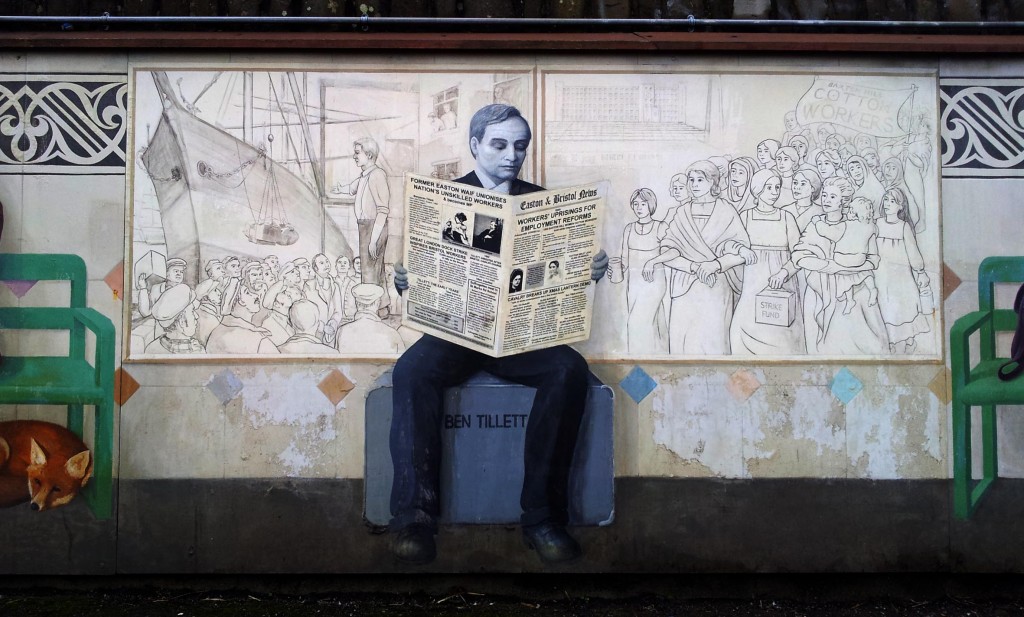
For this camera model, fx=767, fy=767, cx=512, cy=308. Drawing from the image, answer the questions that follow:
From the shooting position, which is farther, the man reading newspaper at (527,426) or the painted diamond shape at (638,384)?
the painted diamond shape at (638,384)

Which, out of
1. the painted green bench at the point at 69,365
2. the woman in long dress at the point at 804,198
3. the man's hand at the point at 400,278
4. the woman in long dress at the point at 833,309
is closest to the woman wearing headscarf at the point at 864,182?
the woman in long dress at the point at 804,198

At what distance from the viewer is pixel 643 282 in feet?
16.8

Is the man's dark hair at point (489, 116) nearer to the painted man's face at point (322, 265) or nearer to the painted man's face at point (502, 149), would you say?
the painted man's face at point (502, 149)

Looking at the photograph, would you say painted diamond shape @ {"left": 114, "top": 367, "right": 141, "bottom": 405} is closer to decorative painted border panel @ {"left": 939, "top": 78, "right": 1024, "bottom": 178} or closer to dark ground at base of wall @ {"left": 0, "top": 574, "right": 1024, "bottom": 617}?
dark ground at base of wall @ {"left": 0, "top": 574, "right": 1024, "bottom": 617}

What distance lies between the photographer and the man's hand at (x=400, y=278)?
16.6ft

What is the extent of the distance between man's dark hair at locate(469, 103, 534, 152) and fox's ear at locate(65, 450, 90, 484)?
3317 mm

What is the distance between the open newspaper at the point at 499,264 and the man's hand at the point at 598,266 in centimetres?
4

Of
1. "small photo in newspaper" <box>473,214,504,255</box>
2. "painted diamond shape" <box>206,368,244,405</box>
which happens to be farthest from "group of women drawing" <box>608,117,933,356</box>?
"painted diamond shape" <box>206,368,244,405</box>

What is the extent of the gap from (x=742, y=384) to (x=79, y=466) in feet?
14.5

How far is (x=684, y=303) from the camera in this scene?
5.14 m

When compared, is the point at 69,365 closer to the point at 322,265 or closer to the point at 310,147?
the point at 322,265

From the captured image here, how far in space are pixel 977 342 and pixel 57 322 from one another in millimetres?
6171

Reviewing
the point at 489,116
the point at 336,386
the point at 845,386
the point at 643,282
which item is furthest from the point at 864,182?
the point at 336,386

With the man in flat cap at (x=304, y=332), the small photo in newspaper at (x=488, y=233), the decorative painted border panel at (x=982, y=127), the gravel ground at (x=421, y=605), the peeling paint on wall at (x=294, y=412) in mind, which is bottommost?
the gravel ground at (x=421, y=605)
